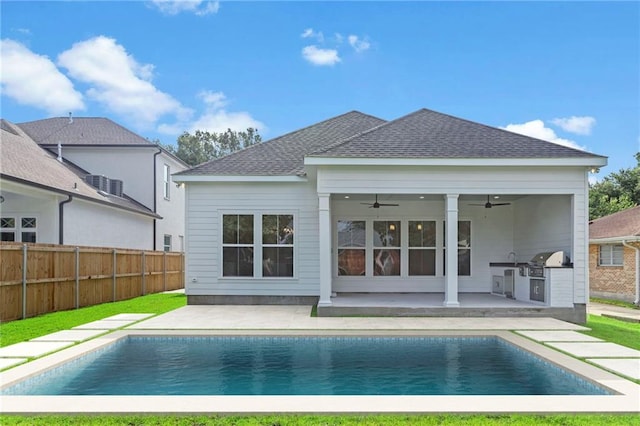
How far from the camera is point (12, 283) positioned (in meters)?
10.4

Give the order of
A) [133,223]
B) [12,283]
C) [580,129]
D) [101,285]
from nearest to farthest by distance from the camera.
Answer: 1. [12,283]
2. [101,285]
3. [133,223]
4. [580,129]

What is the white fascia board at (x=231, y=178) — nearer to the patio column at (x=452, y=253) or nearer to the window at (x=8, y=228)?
the patio column at (x=452, y=253)

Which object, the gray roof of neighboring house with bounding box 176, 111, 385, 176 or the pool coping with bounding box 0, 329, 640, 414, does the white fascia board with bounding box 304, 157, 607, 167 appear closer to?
the gray roof of neighboring house with bounding box 176, 111, 385, 176

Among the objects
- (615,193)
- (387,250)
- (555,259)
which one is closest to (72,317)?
(387,250)

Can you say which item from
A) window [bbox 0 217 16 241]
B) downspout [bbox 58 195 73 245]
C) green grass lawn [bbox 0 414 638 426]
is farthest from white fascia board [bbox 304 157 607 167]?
window [bbox 0 217 16 241]

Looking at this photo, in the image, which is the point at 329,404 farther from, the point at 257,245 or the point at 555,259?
the point at 257,245

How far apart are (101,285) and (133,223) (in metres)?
6.58

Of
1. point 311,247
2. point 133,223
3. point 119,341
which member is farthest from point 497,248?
point 133,223

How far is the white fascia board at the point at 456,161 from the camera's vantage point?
1058 cm

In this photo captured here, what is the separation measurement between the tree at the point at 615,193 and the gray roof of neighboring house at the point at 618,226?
981 centimetres

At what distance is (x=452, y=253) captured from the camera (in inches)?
428

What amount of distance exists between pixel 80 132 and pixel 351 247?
14.8 meters

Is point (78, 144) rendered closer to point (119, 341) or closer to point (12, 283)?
point (12, 283)

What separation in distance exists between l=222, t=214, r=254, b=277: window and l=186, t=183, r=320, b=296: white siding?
0.46ft
